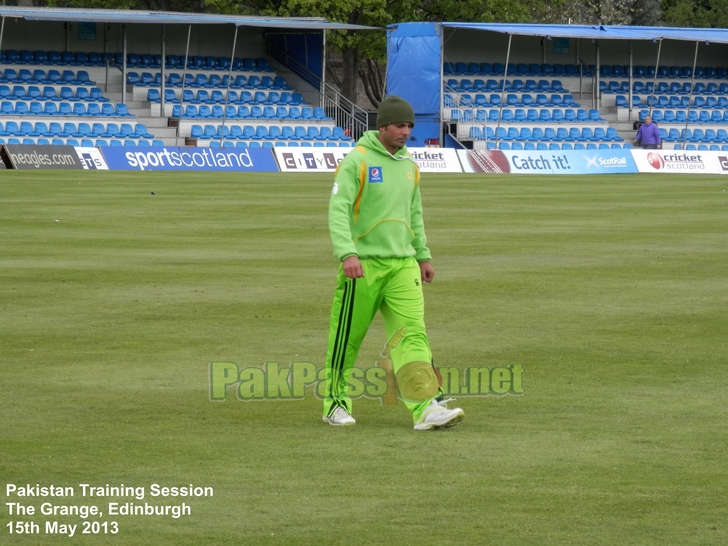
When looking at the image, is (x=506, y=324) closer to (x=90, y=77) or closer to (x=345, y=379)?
(x=345, y=379)

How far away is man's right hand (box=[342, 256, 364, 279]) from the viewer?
7.33 metres

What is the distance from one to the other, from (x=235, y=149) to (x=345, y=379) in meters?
32.0

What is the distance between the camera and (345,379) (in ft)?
25.8

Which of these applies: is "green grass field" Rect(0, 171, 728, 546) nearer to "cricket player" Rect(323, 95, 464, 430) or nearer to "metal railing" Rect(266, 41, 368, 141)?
"cricket player" Rect(323, 95, 464, 430)

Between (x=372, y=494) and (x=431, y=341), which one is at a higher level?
(x=372, y=494)

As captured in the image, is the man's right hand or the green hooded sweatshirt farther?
the green hooded sweatshirt

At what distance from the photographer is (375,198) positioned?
7.66 metres

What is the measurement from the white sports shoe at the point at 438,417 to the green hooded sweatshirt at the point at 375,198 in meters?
0.89

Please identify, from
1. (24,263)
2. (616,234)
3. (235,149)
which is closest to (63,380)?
(24,263)

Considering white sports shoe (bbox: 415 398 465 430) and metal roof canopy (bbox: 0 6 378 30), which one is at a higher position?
white sports shoe (bbox: 415 398 465 430)

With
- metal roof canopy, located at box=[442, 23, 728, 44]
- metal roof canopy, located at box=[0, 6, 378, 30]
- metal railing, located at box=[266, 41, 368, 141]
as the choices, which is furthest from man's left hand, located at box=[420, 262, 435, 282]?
metal railing, located at box=[266, 41, 368, 141]

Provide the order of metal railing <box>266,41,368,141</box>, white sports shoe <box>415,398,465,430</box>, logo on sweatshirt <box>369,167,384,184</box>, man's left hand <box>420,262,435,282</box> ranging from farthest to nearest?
metal railing <box>266,41,368,141</box> → man's left hand <box>420,262,435,282</box> → logo on sweatshirt <box>369,167,384,184</box> → white sports shoe <box>415,398,465,430</box>

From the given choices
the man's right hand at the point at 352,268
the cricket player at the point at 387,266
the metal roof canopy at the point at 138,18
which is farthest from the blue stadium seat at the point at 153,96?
the man's right hand at the point at 352,268

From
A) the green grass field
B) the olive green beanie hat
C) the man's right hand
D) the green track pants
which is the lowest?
the green grass field
